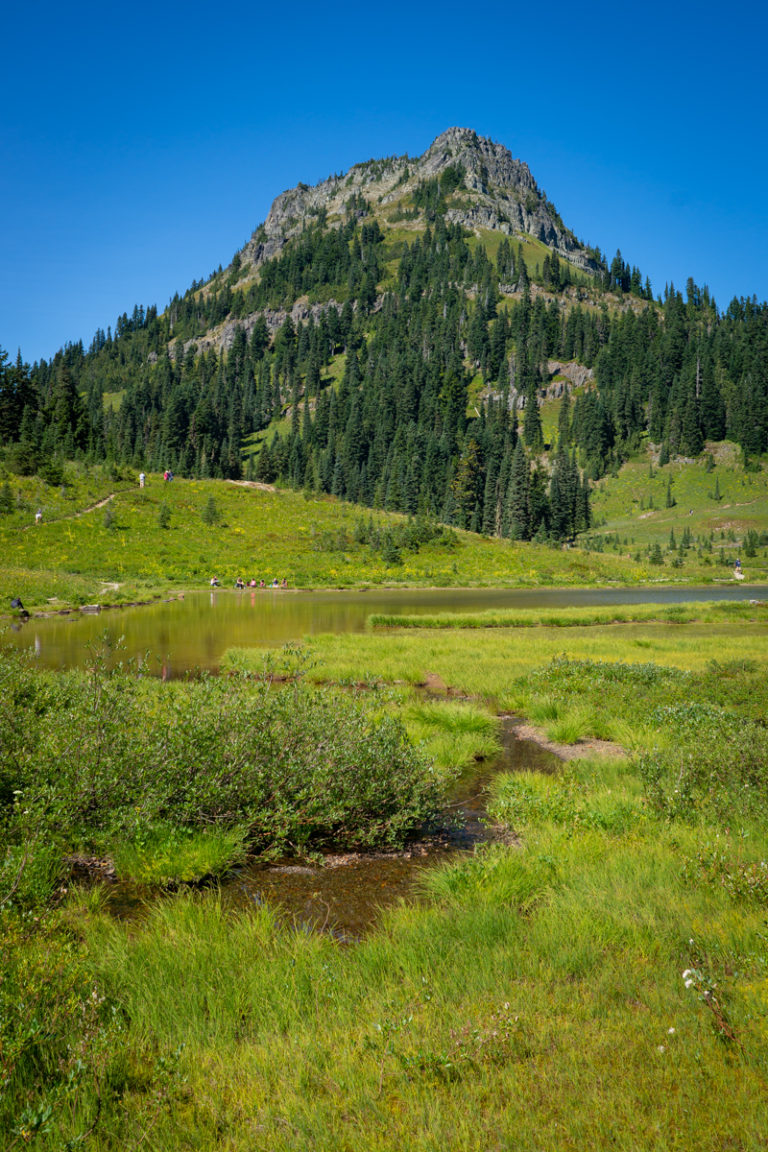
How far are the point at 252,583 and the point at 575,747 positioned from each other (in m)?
49.5

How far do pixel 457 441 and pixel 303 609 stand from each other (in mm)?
118580

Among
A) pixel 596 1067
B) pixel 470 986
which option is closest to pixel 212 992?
pixel 470 986

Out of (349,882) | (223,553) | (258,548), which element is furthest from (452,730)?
(258,548)

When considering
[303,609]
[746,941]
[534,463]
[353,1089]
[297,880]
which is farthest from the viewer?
[534,463]

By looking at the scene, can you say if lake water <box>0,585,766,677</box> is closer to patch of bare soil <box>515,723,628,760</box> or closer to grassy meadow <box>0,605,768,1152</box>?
grassy meadow <box>0,605,768,1152</box>

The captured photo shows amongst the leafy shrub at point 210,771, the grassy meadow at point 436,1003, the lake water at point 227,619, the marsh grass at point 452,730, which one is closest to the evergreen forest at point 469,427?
the lake water at point 227,619

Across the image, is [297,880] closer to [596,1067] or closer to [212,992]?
[212,992]

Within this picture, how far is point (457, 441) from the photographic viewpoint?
153000 mm

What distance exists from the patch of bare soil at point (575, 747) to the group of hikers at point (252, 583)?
146 feet

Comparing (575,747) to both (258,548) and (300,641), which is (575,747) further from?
(258,548)

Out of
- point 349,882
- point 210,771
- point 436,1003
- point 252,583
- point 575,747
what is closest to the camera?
point 436,1003

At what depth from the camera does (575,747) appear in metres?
13.5

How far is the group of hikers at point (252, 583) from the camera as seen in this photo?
5731cm

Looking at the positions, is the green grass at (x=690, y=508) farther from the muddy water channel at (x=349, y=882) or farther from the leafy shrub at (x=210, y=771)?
the leafy shrub at (x=210, y=771)
